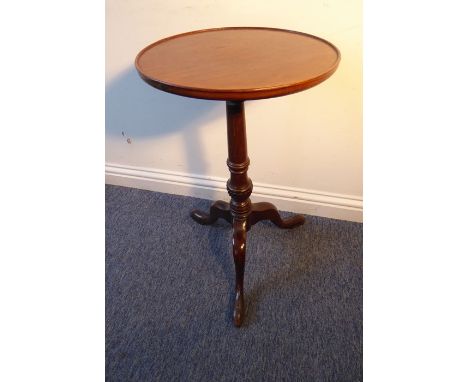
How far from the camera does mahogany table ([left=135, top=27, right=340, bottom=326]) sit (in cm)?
94

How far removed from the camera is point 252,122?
165cm

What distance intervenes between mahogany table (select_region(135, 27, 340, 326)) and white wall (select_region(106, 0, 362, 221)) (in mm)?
147

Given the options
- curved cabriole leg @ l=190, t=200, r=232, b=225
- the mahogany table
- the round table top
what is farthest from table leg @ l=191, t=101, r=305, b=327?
curved cabriole leg @ l=190, t=200, r=232, b=225

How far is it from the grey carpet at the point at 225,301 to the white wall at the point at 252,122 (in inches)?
6.9

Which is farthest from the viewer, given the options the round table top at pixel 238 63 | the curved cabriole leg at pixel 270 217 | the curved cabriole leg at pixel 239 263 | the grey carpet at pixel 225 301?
the curved cabriole leg at pixel 270 217

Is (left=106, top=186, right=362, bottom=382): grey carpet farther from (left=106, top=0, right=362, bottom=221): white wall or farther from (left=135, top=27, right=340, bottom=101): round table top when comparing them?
(left=135, top=27, right=340, bottom=101): round table top

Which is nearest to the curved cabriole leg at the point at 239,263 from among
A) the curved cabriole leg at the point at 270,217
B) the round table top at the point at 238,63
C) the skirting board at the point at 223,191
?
the curved cabriole leg at the point at 270,217

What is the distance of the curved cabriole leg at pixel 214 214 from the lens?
167cm

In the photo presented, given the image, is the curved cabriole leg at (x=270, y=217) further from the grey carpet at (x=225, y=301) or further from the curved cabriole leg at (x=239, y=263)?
the curved cabriole leg at (x=239, y=263)

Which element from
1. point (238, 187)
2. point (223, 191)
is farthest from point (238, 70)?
point (223, 191)

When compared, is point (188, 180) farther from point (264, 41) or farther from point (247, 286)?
point (264, 41)

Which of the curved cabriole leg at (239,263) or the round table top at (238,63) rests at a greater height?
the round table top at (238,63)
